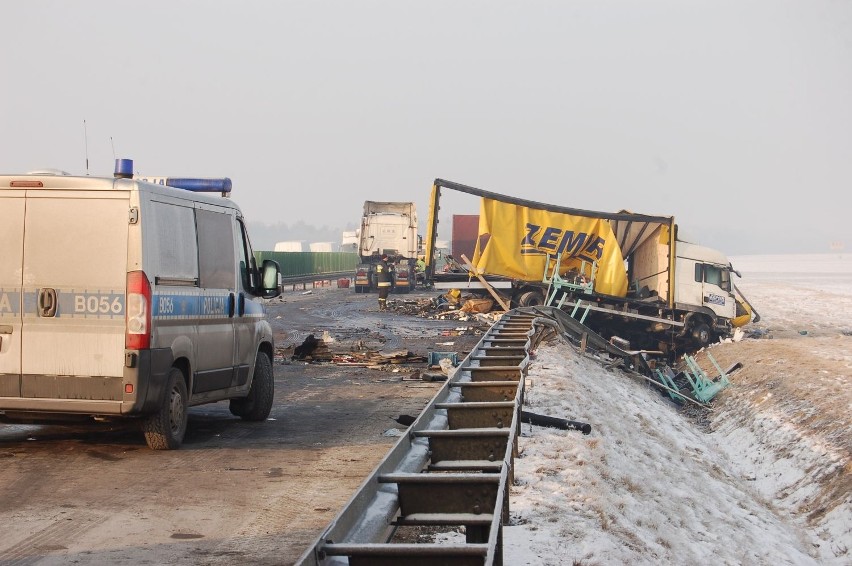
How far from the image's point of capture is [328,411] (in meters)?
12.1

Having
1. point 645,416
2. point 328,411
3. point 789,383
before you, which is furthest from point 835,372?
point 328,411

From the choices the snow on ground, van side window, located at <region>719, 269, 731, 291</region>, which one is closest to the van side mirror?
the snow on ground

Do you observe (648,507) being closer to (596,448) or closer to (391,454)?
(596,448)

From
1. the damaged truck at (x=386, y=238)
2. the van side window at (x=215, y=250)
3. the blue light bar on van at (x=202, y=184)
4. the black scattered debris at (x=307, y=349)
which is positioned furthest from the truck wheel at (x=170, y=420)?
the damaged truck at (x=386, y=238)

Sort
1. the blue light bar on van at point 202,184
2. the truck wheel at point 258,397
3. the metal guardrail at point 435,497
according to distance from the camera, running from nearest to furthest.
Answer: the metal guardrail at point 435,497 → the blue light bar on van at point 202,184 → the truck wheel at point 258,397

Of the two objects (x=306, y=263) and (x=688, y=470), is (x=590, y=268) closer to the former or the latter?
(x=688, y=470)

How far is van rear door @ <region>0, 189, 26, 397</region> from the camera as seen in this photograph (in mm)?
8406

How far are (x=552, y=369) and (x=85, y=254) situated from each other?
9593 mm

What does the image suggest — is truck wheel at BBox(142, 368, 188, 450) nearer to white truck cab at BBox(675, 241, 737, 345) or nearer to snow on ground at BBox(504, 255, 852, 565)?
snow on ground at BBox(504, 255, 852, 565)

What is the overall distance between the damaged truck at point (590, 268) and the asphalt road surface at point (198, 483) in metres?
17.4

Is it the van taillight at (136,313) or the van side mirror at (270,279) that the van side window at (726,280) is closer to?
the van side mirror at (270,279)

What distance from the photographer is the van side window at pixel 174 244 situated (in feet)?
28.2

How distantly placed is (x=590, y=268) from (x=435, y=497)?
25.9 m

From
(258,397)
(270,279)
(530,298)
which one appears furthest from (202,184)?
(530,298)
